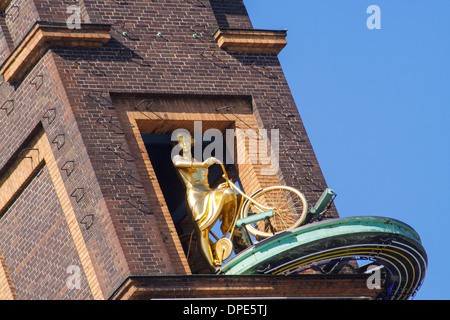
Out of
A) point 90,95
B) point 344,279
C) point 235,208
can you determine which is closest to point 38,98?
point 90,95

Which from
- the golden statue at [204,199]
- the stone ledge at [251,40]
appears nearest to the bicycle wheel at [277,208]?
the golden statue at [204,199]

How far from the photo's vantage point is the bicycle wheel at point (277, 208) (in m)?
35.9

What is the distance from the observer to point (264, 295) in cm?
3434

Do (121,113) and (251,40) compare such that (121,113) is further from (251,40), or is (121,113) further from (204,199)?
(251,40)

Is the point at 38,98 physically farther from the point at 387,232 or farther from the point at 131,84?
the point at 387,232

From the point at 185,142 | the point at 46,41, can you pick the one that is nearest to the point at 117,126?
the point at 185,142

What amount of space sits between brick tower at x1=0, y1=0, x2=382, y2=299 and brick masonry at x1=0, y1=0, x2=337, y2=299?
3 cm

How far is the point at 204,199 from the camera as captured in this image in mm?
36688

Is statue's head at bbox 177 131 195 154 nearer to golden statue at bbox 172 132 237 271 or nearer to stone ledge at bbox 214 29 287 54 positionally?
golden statue at bbox 172 132 237 271

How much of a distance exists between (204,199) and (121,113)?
2689 mm

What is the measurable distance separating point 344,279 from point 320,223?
1.74m

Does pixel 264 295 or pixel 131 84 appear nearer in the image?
pixel 264 295

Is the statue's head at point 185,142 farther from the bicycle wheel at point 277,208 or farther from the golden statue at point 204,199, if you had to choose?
the bicycle wheel at point 277,208

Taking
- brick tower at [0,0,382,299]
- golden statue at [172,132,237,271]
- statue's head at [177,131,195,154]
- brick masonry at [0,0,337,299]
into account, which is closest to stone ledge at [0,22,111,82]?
brick tower at [0,0,382,299]
